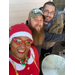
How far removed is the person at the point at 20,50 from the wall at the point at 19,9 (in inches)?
25.9

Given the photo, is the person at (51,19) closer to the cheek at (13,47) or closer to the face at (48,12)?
the face at (48,12)

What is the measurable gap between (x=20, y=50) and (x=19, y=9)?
83 centimetres

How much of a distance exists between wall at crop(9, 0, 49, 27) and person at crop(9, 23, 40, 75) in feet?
2.16

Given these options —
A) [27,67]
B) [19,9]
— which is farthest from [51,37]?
[19,9]

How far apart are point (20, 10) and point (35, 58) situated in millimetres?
816

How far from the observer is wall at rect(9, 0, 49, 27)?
1.29 meters

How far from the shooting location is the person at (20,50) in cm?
70

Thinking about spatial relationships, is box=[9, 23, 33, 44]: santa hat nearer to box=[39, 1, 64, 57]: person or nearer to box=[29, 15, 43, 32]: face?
box=[29, 15, 43, 32]: face

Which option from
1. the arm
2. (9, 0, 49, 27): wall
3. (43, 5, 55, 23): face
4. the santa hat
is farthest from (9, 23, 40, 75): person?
(9, 0, 49, 27): wall

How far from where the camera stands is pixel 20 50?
0.72m

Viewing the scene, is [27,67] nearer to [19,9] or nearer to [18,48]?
[18,48]

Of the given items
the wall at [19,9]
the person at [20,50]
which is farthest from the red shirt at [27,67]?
the wall at [19,9]
